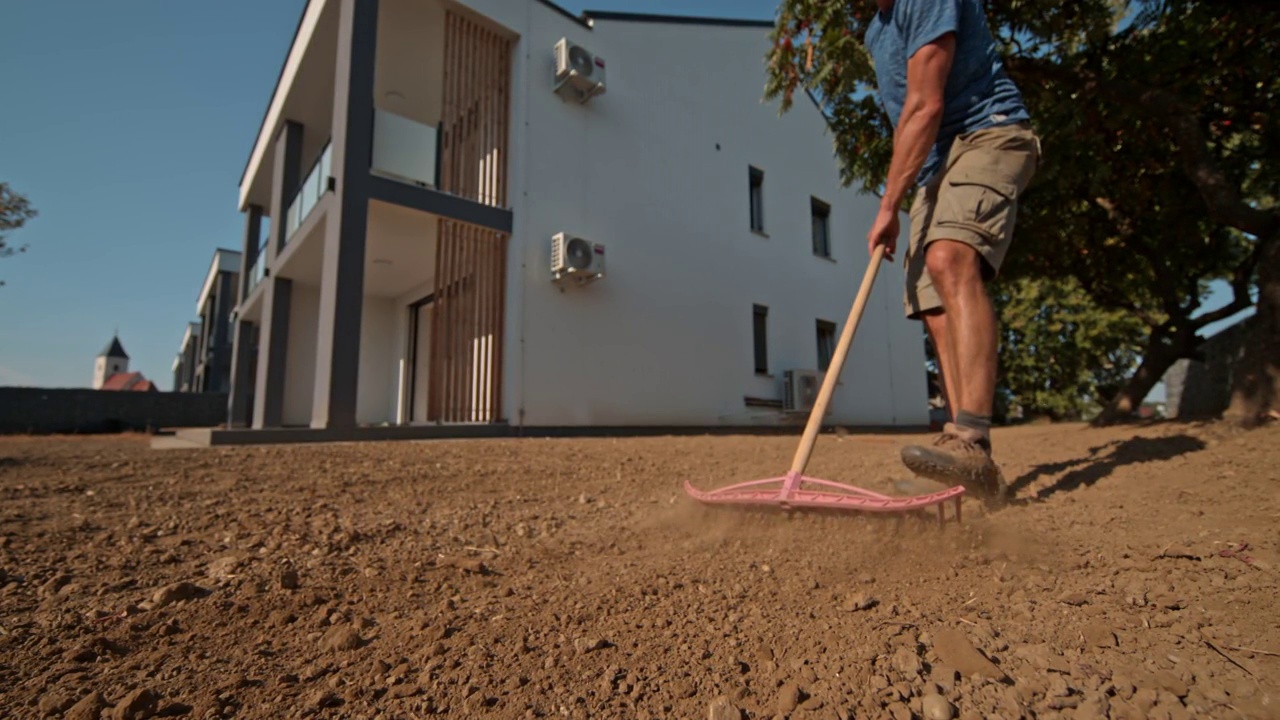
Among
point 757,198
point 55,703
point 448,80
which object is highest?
point 757,198

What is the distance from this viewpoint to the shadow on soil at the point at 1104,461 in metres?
2.36

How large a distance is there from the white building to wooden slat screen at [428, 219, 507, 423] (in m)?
0.03

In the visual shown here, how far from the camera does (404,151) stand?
6.73 m

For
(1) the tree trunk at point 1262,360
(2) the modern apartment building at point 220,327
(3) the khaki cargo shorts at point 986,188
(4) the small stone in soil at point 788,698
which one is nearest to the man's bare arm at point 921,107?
(3) the khaki cargo shorts at point 986,188

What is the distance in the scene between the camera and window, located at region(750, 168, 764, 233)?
439 inches

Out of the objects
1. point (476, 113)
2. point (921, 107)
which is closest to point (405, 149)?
point (476, 113)

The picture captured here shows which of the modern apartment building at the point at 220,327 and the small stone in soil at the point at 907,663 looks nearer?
the small stone in soil at the point at 907,663

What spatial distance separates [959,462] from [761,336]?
8804 millimetres

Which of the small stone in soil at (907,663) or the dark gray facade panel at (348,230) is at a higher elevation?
the dark gray facade panel at (348,230)

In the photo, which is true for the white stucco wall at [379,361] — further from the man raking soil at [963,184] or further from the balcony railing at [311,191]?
the man raking soil at [963,184]

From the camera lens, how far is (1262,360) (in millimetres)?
2842

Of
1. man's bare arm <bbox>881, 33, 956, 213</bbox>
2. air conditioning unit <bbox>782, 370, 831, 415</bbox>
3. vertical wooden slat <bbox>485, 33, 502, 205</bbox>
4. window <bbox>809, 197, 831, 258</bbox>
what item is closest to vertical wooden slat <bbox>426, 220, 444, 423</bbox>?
vertical wooden slat <bbox>485, 33, 502, 205</bbox>

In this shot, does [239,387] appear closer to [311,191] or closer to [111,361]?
[311,191]

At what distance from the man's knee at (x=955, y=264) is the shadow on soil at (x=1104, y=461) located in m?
0.87
